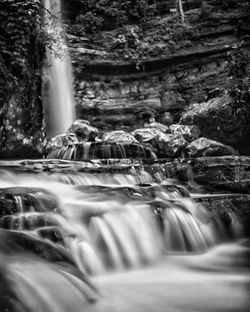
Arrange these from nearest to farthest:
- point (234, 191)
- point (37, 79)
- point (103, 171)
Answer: point (234, 191)
point (103, 171)
point (37, 79)

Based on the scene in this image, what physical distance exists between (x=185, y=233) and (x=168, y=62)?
14.5 metres

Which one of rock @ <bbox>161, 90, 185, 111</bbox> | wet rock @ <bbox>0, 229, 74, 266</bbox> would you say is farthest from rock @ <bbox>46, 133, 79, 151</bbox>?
wet rock @ <bbox>0, 229, 74, 266</bbox>

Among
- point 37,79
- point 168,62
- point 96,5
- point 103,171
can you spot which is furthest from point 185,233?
point 96,5

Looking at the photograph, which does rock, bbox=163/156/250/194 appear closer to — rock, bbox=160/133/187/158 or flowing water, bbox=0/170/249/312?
flowing water, bbox=0/170/249/312

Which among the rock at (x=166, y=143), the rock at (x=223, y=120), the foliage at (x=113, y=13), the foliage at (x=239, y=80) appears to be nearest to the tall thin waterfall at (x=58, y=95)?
the foliage at (x=113, y=13)

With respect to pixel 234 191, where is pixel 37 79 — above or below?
above

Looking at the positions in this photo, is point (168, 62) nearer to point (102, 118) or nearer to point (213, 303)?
point (102, 118)

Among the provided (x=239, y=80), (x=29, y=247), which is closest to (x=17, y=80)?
(x=29, y=247)

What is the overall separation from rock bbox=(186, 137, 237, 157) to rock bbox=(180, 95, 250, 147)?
1.74 metres

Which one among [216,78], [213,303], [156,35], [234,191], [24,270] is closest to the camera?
[24,270]

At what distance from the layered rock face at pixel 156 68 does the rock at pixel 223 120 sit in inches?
197

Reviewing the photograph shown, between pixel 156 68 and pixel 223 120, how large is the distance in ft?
24.8

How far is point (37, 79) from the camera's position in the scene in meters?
9.11

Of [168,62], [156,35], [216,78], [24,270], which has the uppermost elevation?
[156,35]
